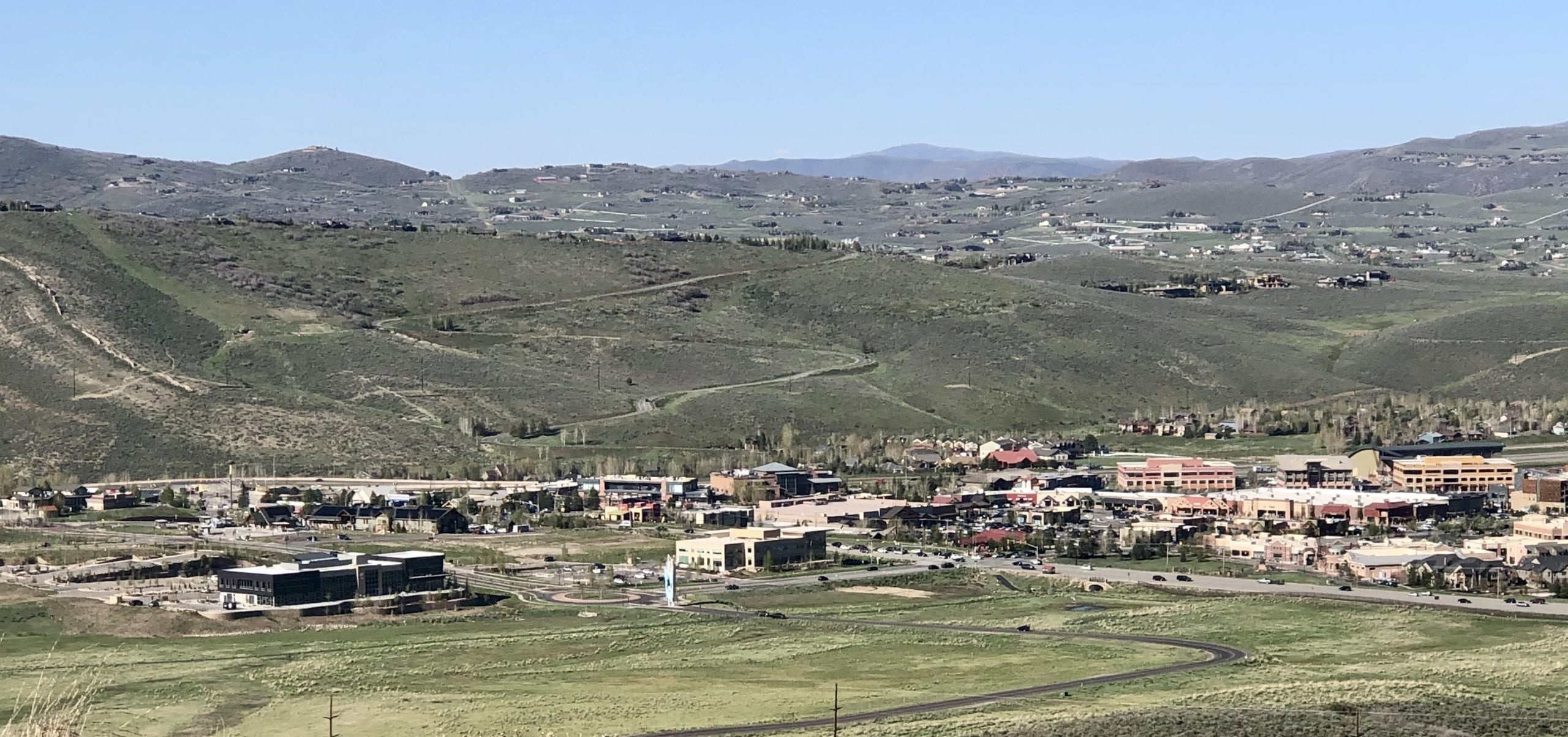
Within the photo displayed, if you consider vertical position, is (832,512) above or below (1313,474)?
above

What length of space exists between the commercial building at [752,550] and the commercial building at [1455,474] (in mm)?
38165

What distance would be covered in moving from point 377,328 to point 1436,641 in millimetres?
112861

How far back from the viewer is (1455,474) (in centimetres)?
12762

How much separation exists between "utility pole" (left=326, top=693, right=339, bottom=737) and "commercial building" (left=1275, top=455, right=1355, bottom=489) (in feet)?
237

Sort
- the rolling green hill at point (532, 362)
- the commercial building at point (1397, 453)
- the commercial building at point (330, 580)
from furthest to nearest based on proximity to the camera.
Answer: the rolling green hill at point (532, 362) → the commercial building at point (1397, 453) → the commercial building at point (330, 580)

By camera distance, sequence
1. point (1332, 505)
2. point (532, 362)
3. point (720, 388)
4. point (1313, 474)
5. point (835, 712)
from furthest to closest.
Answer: point (532, 362), point (720, 388), point (1313, 474), point (1332, 505), point (835, 712)

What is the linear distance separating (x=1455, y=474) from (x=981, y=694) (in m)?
66.7

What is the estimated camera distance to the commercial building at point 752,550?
102 meters

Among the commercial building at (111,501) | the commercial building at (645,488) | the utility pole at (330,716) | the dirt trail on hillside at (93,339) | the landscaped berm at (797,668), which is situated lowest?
the commercial building at (645,488)

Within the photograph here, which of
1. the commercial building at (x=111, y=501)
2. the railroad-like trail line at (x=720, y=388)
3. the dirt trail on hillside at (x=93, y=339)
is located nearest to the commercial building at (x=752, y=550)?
the commercial building at (x=111, y=501)

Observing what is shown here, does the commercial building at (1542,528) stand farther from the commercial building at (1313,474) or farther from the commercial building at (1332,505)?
the commercial building at (1313,474)

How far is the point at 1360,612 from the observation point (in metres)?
84.9

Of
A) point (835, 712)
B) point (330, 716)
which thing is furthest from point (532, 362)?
point (835, 712)

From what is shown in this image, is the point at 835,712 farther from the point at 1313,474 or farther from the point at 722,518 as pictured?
the point at 1313,474
